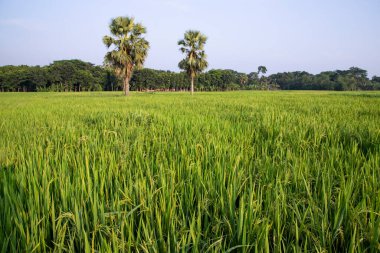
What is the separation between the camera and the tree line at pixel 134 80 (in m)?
87.4

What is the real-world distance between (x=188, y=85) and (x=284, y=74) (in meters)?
81.6

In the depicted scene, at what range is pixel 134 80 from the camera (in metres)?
111

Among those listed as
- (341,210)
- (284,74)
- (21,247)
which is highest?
(284,74)

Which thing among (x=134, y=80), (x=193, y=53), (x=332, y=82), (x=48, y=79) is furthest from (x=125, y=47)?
(x=332, y=82)

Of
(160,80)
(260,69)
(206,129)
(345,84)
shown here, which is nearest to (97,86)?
(160,80)

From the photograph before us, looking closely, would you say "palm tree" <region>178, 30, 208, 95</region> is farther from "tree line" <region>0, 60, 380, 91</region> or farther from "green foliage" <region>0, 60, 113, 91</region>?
"green foliage" <region>0, 60, 113, 91</region>

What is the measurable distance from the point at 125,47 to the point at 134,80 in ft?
260

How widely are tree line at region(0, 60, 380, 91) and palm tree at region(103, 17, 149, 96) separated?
3867 cm

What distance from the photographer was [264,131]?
4309mm

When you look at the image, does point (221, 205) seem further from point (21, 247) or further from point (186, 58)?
point (186, 58)

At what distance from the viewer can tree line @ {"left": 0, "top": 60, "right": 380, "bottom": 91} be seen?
87438 millimetres

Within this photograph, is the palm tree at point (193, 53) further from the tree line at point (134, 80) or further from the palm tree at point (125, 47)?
the tree line at point (134, 80)


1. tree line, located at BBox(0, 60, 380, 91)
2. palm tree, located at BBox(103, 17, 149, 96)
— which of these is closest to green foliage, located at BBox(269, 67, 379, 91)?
tree line, located at BBox(0, 60, 380, 91)

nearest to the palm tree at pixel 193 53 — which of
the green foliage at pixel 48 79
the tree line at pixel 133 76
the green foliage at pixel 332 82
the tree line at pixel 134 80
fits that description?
the tree line at pixel 133 76
